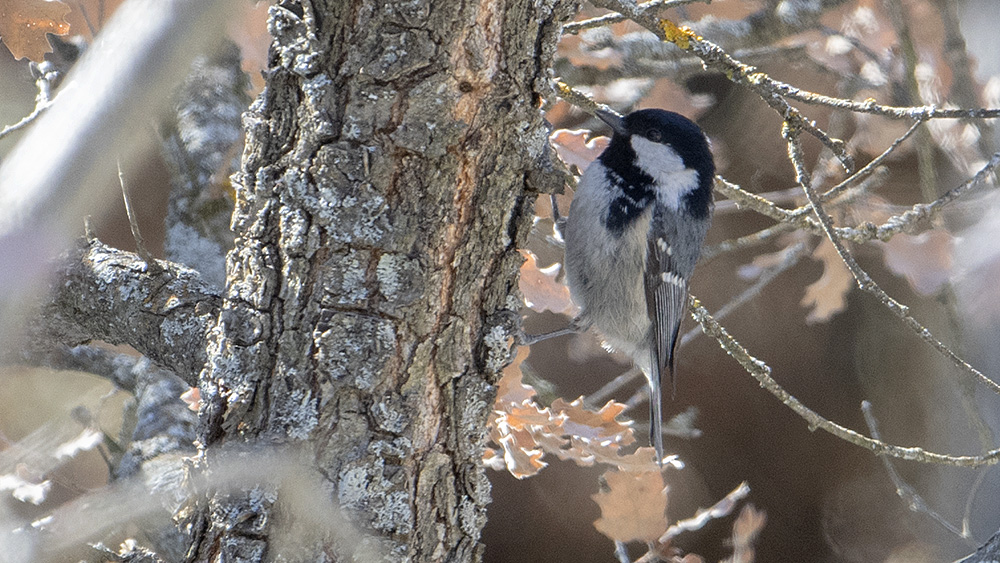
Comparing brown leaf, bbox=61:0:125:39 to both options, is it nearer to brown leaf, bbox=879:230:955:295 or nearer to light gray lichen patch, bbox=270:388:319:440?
light gray lichen patch, bbox=270:388:319:440

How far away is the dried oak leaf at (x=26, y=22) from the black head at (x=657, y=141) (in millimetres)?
1534

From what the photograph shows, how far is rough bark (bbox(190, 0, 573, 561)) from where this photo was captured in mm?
1215

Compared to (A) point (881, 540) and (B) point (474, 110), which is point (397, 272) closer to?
(B) point (474, 110)

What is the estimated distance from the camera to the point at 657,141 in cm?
258

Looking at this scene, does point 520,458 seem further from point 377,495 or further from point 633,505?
point 377,495

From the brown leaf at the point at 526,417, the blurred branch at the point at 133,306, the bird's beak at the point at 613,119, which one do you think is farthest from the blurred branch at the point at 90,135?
the bird's beak at the point at 613,119

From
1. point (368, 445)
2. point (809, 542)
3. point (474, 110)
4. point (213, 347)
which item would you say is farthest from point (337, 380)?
point (809, 542)

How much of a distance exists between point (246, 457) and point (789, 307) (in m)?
3.80

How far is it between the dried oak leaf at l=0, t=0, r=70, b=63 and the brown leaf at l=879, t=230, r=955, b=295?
2714 millimetres

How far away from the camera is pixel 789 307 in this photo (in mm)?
4477

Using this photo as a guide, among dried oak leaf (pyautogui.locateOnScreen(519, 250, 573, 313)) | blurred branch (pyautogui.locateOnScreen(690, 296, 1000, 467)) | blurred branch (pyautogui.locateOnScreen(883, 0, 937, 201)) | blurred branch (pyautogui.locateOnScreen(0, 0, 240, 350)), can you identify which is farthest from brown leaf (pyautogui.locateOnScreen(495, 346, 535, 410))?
blurred branch (pyautogui.locateOnScreen(883, 0, 937, 201))

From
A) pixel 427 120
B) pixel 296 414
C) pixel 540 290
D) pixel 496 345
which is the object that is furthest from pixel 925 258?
pixel 296 414

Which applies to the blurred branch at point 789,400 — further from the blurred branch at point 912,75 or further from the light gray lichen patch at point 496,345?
the blurred branch at point 912,75

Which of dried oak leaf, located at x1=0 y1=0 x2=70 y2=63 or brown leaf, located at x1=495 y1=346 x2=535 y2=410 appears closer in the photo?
dried oak leaf, located at x1=0 y1=0 x2=70 y2=63
